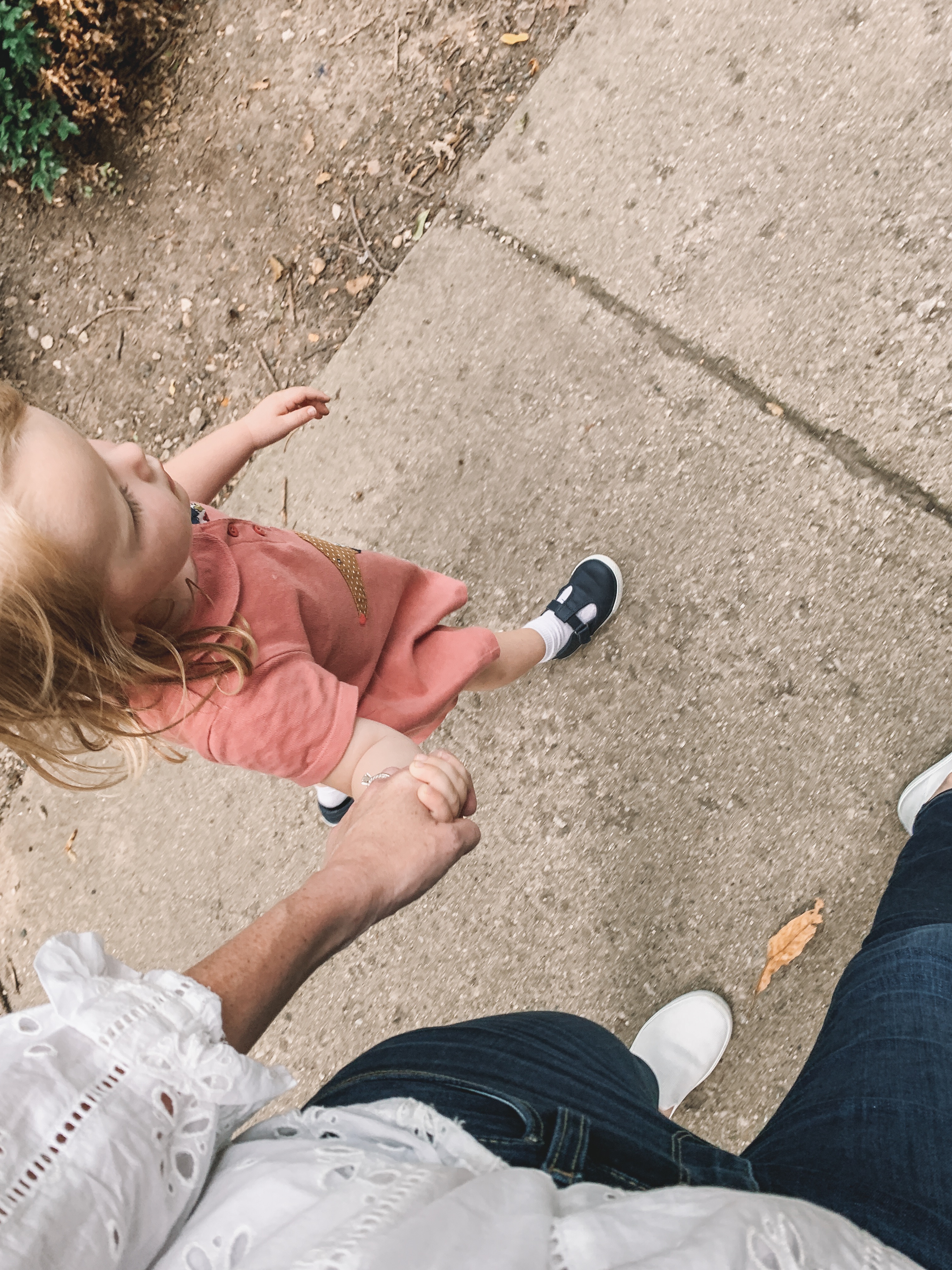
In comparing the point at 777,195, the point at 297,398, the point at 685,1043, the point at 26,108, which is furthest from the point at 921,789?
the point at 26,108

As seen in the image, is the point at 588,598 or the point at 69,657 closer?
the point at 69,657

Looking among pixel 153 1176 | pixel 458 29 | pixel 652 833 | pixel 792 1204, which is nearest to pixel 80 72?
pixel 458 29

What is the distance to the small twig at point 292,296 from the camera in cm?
268

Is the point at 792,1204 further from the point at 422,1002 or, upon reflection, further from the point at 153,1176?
the point at 422,1002

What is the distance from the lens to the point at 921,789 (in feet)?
5.86

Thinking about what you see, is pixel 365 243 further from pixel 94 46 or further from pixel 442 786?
pixel 442 786

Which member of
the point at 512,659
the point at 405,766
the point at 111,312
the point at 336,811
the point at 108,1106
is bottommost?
the point at 336,811

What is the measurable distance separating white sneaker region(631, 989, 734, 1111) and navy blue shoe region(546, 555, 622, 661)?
2.98 feet

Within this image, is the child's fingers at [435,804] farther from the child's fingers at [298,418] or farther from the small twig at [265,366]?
the small twig at [265,366]

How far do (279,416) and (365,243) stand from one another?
1.11 m

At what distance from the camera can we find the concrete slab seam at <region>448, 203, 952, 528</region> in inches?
76.3

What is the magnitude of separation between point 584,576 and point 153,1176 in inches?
65.2

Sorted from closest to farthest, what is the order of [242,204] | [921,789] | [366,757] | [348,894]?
[348,894] → [366,757] → [921,789] → [242,204]

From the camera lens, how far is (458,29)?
A: 2.54m
